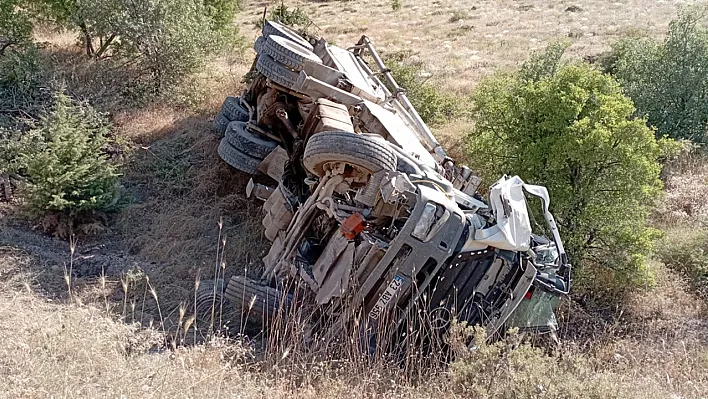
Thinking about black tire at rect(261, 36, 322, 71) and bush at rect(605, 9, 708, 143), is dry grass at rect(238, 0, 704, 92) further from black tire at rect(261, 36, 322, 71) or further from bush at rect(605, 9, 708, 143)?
black tire at rect(261, 36, 322, 71)

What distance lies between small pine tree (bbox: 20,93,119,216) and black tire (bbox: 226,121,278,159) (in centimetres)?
161

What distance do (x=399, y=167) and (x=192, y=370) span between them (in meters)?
2.59

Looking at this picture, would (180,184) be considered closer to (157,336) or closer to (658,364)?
(157,336)

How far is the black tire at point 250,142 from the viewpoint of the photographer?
8.20 m

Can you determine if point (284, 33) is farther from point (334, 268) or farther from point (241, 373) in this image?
point (241, 373)

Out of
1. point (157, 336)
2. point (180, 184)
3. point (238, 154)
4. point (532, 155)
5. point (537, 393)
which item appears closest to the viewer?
point (537, 393)

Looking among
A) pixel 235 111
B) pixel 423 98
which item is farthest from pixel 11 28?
pixel 423 98

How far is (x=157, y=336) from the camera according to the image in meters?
5.09

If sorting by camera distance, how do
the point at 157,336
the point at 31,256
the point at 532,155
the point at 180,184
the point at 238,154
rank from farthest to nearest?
the point at 180,184 < the point at 238,154 < the point at 532,155 < the point at 31,256 < the point at 157,336

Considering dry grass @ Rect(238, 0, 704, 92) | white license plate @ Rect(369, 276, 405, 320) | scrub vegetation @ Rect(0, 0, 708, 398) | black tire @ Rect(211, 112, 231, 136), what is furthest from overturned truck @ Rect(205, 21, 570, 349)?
dry grass @ Rect(238, 0, 704, 92)

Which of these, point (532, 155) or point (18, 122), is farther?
point (18, 122)

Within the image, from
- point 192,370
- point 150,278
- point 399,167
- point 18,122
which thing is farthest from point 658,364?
point 18,122

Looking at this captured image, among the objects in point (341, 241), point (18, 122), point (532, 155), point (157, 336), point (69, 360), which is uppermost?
point (532, 155)

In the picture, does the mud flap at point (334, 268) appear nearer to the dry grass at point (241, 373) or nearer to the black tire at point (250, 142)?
the dry grass at point (241, 373)
